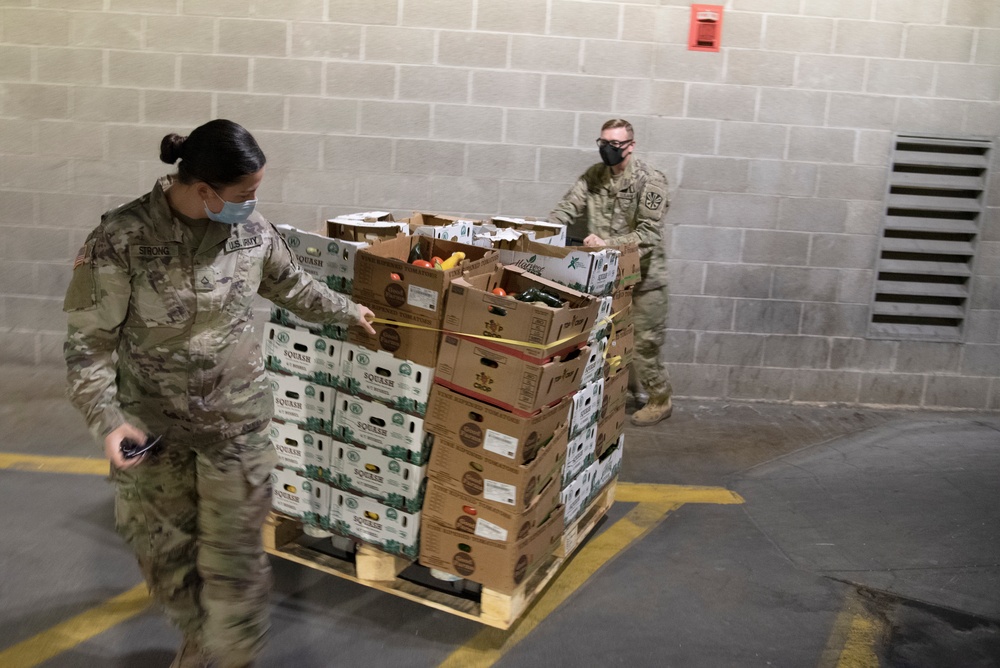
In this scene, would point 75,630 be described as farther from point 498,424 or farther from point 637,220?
point 637,220

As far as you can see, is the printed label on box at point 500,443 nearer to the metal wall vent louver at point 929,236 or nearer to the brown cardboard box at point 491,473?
the brown cardboard box at point 491,473

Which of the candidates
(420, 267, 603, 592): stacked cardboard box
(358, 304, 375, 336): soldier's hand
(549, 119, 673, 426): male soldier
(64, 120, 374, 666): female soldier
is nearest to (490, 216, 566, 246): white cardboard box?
(420, 267, 603, 592): stacked cardboard box

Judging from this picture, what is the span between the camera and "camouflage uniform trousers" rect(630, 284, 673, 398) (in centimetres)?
607

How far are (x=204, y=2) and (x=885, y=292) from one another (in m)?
5.17

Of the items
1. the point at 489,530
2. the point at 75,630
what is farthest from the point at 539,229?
the point at 75,630

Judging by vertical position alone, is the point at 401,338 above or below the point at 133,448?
above

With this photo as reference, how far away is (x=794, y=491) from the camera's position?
5125 millimetres

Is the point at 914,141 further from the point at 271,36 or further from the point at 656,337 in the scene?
the point at 271,36

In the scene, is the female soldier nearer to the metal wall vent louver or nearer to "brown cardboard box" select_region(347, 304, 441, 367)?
"brown cardboard box" select_region(347, 304, 441, 367)

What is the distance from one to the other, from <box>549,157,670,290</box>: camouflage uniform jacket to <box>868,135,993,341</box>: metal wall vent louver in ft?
6.13

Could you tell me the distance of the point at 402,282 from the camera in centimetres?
346

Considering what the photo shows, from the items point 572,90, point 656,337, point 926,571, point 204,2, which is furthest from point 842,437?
point 204,2

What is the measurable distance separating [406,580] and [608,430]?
1.23 meters

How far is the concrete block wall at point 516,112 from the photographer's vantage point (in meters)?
6.06
